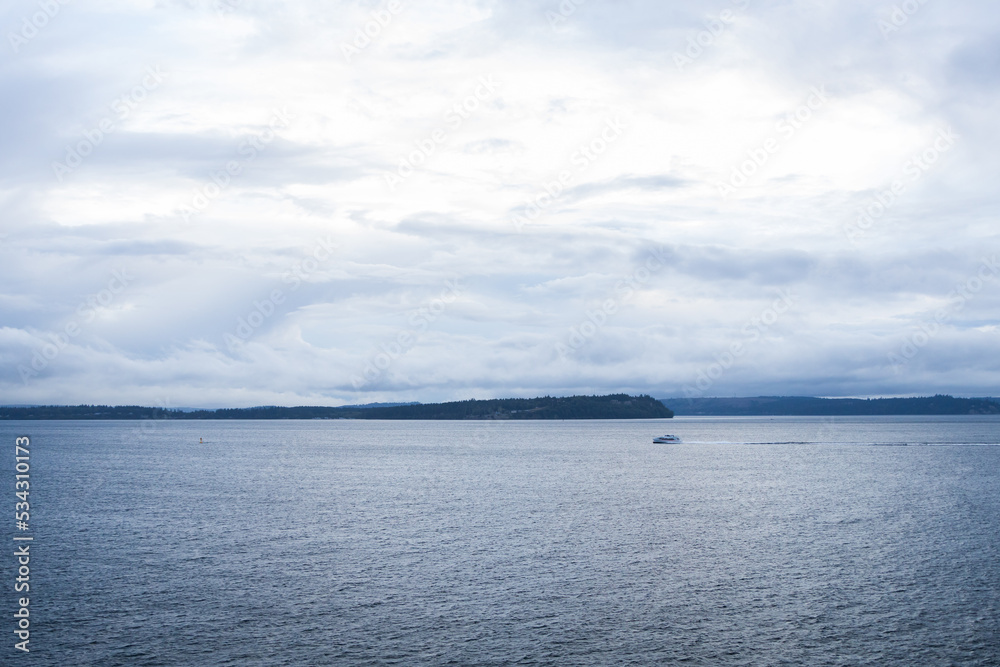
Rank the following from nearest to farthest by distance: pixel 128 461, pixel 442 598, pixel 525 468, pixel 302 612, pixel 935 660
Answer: pixel 935 660
pixel 302 612
pixel 442 598
pixel 525 468
pixel 128 461

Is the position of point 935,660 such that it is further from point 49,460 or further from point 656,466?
point 49,460

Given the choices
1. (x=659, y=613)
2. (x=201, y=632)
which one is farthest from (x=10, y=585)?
(x=659, y=613)

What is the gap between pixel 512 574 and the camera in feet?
162

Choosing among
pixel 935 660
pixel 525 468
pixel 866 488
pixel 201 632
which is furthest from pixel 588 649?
pixel 525 468

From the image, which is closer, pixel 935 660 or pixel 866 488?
pixel 935 660

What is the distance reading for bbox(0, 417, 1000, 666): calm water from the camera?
3609cm

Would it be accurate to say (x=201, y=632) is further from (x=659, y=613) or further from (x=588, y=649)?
(x=659, y=613)

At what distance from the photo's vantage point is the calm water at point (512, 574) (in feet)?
118

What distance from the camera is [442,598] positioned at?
43781 mm

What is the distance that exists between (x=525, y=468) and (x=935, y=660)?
325 feet

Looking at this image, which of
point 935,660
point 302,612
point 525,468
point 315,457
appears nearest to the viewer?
point 935,660

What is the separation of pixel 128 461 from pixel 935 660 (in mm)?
143828

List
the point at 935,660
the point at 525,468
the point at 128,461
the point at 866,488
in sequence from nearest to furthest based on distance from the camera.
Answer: the point at 935,660
the point at 866,488
the point at 525,468
the point at 128,461

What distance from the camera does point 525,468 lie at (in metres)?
132
